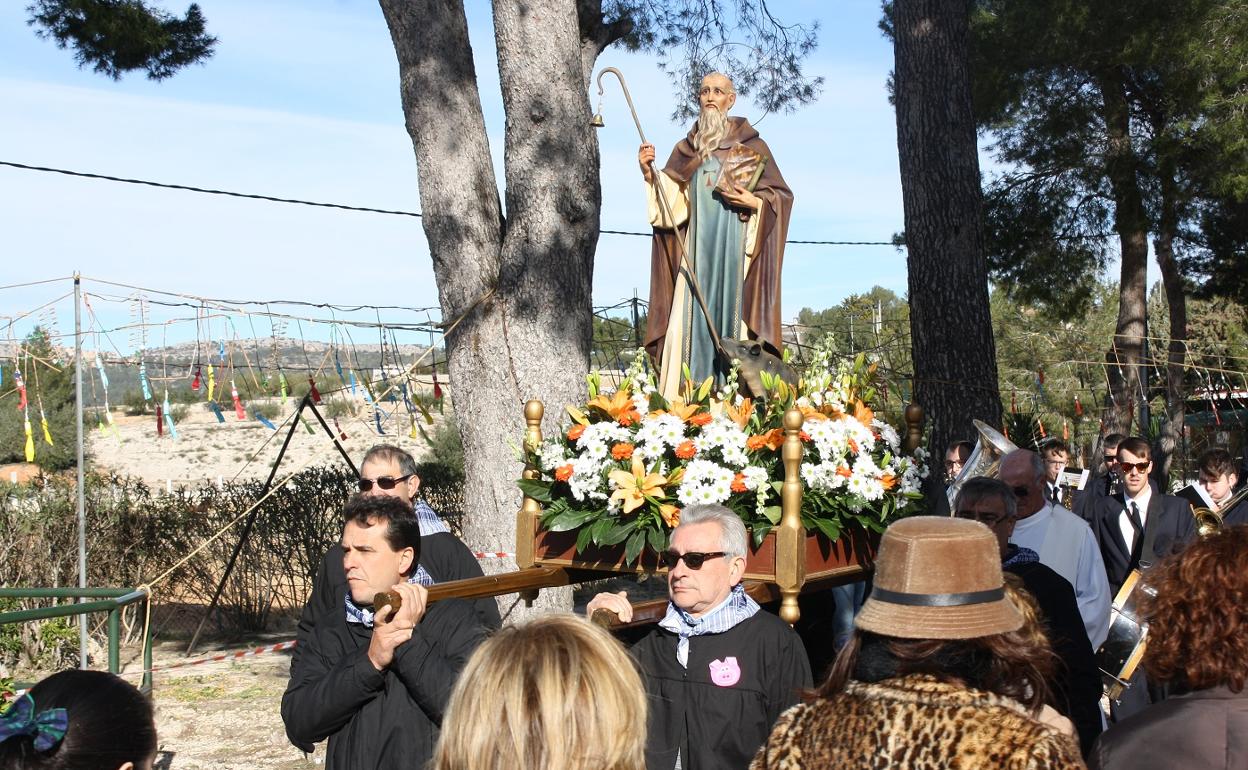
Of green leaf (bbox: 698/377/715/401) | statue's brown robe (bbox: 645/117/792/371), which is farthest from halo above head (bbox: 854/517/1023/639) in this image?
→ statue's brown robe (bbox: 645/117/792/371)

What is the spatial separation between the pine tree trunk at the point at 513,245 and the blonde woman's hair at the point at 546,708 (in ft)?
18.8

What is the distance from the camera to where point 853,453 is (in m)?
4.64

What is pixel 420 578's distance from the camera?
3.80m

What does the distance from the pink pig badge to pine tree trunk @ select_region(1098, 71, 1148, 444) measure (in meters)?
13.3

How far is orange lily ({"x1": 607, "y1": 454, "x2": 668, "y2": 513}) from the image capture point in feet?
14.3

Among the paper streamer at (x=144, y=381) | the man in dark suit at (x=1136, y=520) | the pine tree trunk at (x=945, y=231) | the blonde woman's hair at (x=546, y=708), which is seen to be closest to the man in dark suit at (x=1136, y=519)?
the man in dark suit at (x=1136, y=520)

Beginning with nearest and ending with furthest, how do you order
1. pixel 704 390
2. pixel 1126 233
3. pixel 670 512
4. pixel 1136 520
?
pixel 670 512
pixel 704 390
pixel 1136 520
pixel 1126 233

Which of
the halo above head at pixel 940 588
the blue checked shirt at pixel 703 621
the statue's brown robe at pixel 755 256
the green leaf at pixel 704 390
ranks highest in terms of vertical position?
the statue's brown robe at pixel 755 256

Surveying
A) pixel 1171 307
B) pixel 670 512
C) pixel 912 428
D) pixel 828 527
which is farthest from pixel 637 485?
pixel 1171 307

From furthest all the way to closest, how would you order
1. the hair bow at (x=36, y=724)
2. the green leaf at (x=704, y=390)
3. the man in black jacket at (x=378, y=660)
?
1. the green leaf at (x=704, y=390)
2. the man in black jacket at (x=378, y=660)
3. the hair bow at (x=36, y=724)

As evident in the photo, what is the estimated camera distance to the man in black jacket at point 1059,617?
11.0 feet

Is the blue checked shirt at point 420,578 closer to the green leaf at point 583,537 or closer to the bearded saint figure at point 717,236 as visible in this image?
the green leaf at point 583,537

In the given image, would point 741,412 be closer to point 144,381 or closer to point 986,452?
point 986,452

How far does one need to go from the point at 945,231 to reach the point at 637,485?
5689 mm
